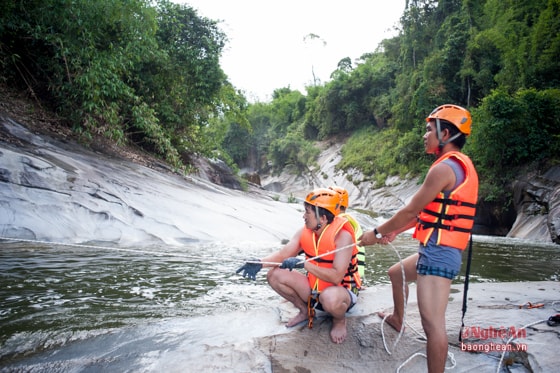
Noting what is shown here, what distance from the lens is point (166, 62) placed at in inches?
535

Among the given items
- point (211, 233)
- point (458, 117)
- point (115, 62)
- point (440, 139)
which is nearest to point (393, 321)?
point (440, 139)

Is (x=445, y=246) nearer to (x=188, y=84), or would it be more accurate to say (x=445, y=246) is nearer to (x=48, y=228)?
(x=48, y=228)

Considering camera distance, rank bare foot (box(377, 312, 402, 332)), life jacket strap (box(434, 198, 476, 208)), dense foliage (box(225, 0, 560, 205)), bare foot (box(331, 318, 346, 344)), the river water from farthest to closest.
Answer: dense foliage (box(225, 0, 560, 205)) → bare foot (box(377, 312, 402, 332)) → bare foot (box(331, 318, 346, 344)) → the river water → life jacket strap (box(434, 198, 476, 208))

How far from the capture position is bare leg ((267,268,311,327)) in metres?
3.26

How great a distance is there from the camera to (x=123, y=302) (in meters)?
4.14

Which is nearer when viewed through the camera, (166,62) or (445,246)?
(445,246)

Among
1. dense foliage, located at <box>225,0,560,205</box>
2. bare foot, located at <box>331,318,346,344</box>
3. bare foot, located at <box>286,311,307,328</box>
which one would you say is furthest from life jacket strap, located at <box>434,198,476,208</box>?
dense foliage, located at <box>225,0,560,205</box>

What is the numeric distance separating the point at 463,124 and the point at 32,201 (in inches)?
307

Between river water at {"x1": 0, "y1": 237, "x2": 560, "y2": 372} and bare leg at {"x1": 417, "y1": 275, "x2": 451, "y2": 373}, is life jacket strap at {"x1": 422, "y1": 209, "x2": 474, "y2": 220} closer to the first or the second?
bare leg at {"x1": 417, "y1": 275, "x2": 451, "y2": 373}

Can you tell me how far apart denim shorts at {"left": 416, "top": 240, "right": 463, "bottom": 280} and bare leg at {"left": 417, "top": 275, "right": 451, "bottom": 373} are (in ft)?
0.14

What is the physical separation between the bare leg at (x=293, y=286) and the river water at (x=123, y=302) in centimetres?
27

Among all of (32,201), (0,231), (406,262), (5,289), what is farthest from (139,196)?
(406,262)

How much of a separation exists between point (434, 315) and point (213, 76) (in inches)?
588

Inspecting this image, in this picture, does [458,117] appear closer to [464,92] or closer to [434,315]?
[434,315]
